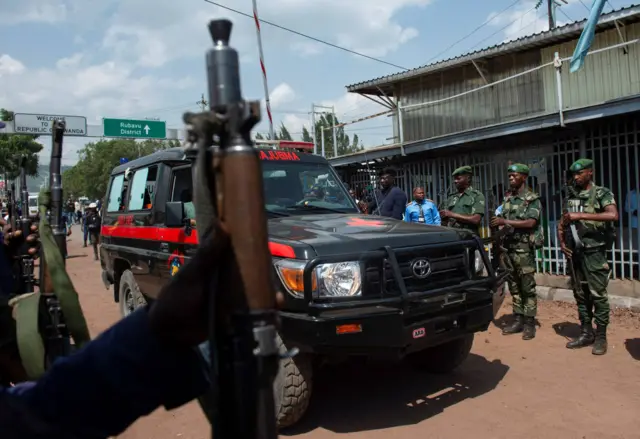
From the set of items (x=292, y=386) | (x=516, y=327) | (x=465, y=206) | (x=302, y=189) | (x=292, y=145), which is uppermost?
(x=292, y=145)

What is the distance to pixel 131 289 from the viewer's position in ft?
19.1

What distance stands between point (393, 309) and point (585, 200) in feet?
9.67

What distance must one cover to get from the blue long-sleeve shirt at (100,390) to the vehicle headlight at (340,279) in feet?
7.27

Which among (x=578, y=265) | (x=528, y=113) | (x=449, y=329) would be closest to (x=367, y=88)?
(x=528, y=113)

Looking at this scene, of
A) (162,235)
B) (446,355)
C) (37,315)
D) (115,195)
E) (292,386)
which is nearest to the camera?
(37,315)

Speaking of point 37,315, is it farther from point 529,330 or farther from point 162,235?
point 529,330

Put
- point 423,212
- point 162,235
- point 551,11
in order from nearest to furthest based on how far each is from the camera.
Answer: point 162,235 → point 423,212 → point 551,11

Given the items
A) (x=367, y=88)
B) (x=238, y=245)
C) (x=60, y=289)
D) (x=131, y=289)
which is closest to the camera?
(x=238, y=245)

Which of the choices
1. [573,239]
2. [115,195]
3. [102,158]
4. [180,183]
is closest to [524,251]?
[573,239]

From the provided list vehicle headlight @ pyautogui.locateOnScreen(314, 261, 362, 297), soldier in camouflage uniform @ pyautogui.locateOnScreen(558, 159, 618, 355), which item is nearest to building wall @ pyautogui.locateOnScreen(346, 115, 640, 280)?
soldier in camouflage uniform @ pyautogui.locateOnScreen(558, 159, 618, 355)

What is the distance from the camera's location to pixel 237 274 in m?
0.99

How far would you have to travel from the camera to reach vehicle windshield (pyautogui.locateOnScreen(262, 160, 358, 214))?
4559 mm

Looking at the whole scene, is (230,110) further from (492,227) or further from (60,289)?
(492,227)

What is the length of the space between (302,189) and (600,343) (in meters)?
3.29
